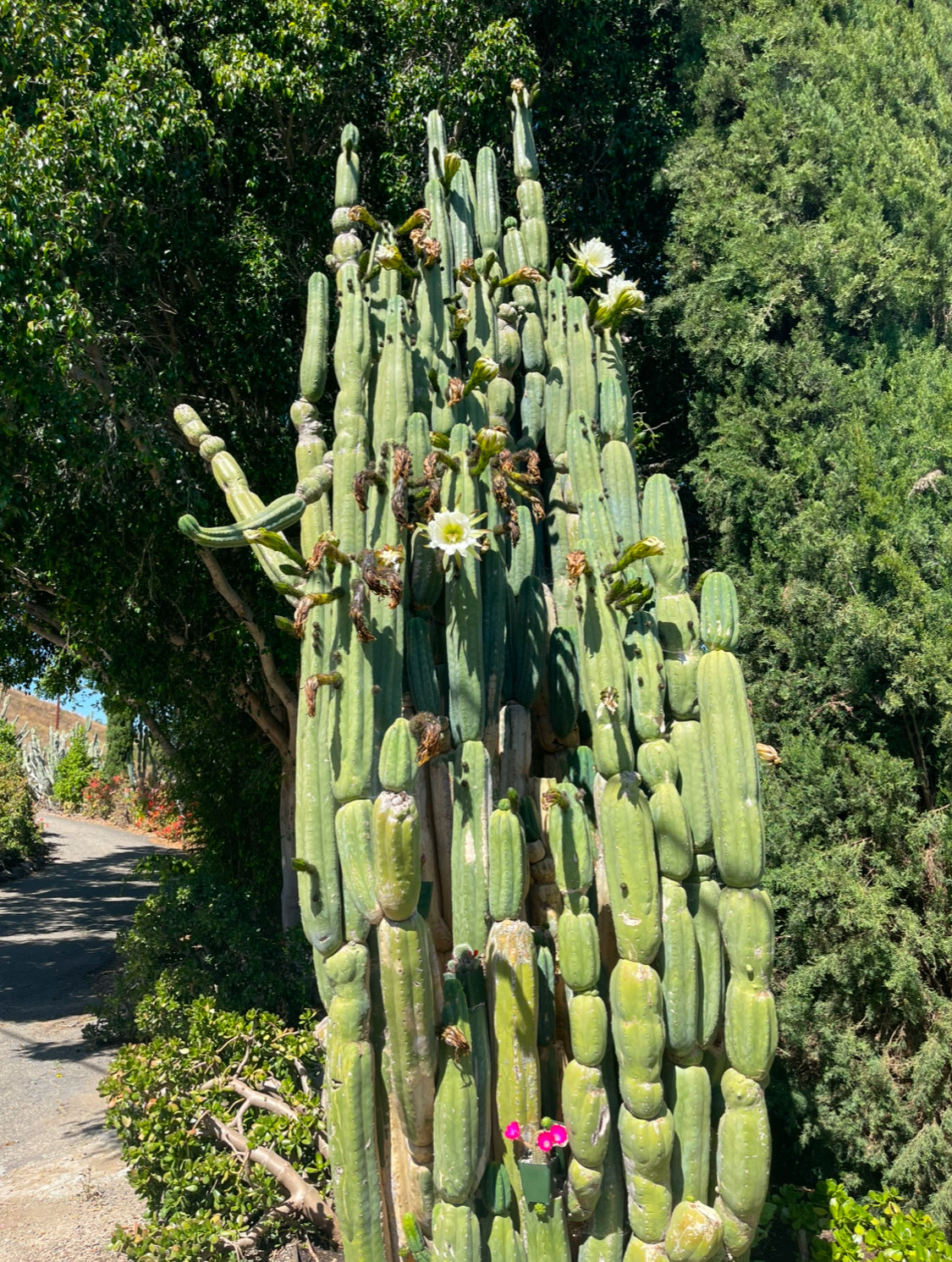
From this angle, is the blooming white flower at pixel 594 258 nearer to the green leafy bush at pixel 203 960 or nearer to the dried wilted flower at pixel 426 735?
the dried wilted flower at pixel 426 735

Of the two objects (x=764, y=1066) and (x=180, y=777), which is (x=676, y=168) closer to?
(x=764, y=1066)

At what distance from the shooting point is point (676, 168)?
655 cm

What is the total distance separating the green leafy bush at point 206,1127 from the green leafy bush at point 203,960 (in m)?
0.97

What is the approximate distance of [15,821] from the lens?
15547mm

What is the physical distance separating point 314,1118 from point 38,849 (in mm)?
14128

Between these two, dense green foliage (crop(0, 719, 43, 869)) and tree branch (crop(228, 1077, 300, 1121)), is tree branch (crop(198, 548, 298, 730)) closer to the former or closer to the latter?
tree branch (crop(228, 1077, 300, 1121))

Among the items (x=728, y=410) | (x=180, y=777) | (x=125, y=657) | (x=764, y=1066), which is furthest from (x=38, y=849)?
(x=764, y=1066)

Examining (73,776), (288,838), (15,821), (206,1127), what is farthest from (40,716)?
(206,1127)

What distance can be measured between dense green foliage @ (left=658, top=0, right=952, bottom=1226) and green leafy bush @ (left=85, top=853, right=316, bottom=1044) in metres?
3.44

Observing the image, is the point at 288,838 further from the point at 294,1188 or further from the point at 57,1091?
the point at 294,1188

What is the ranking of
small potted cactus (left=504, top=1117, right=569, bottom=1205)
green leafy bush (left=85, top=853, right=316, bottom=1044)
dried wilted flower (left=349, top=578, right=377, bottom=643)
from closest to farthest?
small potted cactus (left=504, top=1117, right=569, bottom=1205)
dried wilted flower (left=349, top=578, right=377, bottom=643)
green leafy bush (left=85, top=853, right=316, bottom=1044)

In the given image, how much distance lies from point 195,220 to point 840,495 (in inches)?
182

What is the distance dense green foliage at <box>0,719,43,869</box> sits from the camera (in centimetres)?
1522

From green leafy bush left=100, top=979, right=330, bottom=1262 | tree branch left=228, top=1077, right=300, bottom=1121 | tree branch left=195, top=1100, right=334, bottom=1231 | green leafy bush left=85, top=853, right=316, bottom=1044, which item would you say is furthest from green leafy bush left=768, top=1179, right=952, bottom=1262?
green leafy bush left=85, top=853, right=316, bottom=1044
